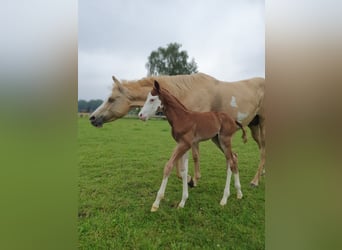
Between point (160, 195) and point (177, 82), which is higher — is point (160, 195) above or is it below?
below

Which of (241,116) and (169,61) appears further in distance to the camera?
(241,116)

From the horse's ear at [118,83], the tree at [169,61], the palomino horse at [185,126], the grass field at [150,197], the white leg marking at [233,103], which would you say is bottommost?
the grass field at [150,197]

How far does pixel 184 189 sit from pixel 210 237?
10.2 inches

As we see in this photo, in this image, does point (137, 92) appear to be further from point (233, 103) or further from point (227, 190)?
point (227, 190)

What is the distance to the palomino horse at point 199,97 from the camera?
140cm

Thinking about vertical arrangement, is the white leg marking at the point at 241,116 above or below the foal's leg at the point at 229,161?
above

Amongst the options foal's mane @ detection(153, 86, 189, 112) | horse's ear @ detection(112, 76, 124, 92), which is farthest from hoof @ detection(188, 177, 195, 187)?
horse's ear @ detection(112, 76, 124, 92)

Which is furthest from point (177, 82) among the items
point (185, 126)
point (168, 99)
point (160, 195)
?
point (160, 195)

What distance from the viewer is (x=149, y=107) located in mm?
1377

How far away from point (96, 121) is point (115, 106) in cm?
12

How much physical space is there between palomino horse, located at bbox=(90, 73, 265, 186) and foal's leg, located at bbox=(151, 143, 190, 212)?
5 centimetres

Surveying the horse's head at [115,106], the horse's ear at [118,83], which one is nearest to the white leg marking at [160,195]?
the horse's head at [115,106]

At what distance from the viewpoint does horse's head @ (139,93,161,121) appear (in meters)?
1.37

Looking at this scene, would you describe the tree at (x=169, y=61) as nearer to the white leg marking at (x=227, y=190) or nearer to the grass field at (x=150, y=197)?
the grass field at (x=150, y=197)
